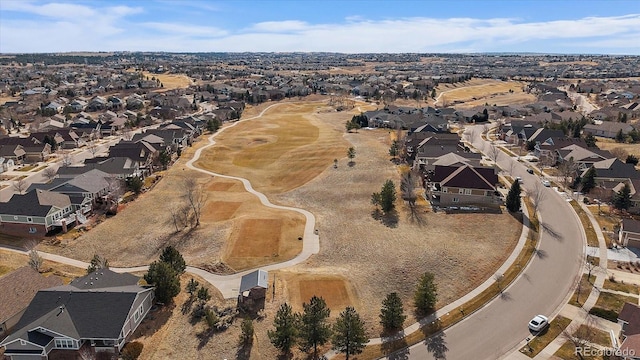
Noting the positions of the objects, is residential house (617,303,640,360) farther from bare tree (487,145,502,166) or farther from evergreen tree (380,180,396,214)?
bare tree (487,145,502,166)

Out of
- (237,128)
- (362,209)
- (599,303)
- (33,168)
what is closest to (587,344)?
(599,303)

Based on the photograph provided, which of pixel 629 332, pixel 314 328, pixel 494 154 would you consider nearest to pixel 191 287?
pixel 314 328

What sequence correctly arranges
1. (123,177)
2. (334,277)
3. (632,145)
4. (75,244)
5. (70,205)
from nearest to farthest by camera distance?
(334,277) < (75,244) < (70,205) < (123,177) < (632,145)

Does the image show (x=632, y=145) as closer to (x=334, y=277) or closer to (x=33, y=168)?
(x=334, y=277)

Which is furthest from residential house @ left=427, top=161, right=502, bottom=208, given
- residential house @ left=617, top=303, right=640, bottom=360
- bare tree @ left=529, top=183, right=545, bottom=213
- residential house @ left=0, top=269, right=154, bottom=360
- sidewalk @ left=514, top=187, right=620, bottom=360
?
residential house @ left=0, top=269, right=154, bottom=360

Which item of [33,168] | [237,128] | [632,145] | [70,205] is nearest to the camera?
[70,205]

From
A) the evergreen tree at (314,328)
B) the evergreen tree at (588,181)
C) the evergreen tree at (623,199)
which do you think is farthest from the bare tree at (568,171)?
the evergreen tree at (314,328)
